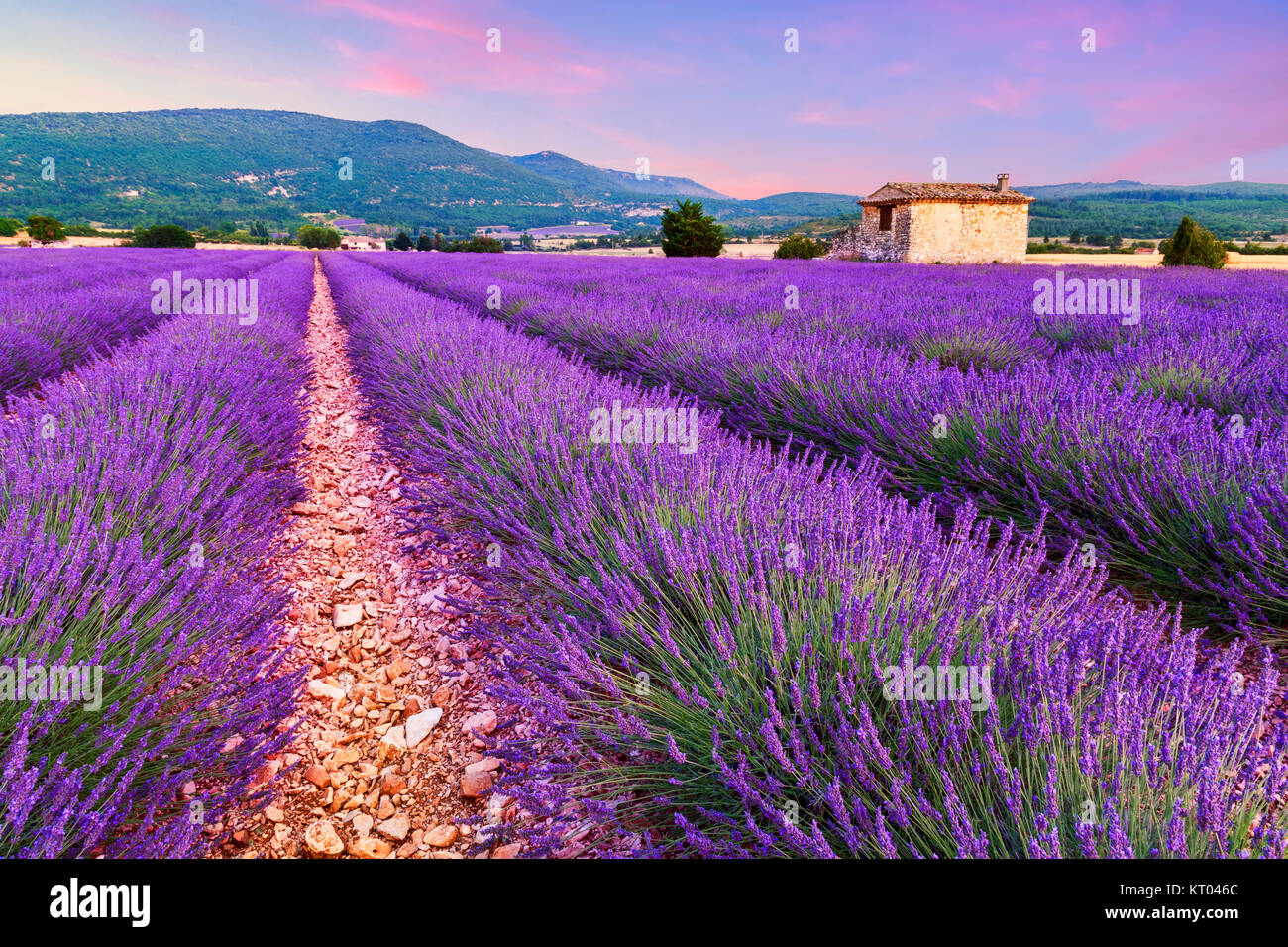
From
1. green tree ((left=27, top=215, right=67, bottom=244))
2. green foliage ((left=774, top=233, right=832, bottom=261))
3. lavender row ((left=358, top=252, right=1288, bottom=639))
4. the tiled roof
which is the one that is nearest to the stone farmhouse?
the tiled roof

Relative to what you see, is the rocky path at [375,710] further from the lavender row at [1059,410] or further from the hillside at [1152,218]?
the hillside at [1152,218]

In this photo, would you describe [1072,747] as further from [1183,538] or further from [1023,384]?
[1023,384]

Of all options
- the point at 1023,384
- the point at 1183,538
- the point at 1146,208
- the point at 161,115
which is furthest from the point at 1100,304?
the point at 161,115

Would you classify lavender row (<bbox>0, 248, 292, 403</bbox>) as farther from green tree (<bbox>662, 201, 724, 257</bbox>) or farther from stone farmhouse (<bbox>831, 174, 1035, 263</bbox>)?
stone farmhouse (<bbox>831, 174, 1035, 263</bbox>)

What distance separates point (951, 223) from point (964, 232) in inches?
24.5

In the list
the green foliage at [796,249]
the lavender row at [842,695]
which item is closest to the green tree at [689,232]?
the green foliage at [796,249]

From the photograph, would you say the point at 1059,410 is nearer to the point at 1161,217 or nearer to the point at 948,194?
the point at 948,194

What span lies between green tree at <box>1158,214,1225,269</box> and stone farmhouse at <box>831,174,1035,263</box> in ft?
19.0

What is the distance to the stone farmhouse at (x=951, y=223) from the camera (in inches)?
853

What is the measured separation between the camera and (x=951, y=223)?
2198 cm

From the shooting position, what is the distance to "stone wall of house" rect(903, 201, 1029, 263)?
21703mm

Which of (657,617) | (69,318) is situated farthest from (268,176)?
(657,617)

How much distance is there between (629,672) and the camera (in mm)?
1265
